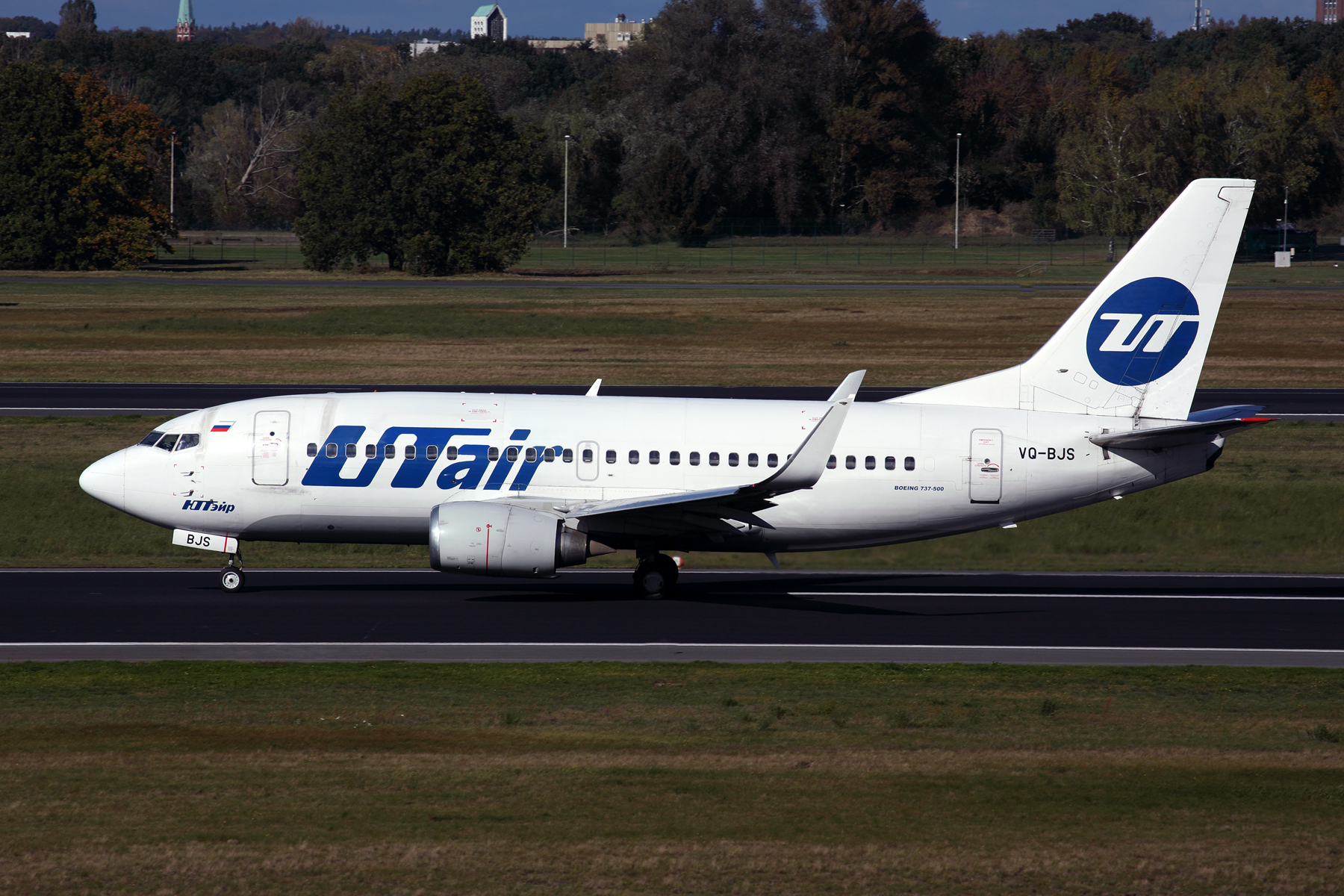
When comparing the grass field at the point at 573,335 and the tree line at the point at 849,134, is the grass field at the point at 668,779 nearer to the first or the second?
the grass field at the point at 573,335

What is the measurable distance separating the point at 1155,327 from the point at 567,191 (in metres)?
135

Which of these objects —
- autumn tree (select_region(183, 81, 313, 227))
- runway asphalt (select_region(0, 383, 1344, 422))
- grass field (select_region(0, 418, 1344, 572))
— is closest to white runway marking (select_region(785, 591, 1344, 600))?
grass field (select_region(0, 418, 1344, 572))

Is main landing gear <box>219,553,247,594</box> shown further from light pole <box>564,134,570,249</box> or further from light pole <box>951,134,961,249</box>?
light pole <box>951,134,961,249</box>

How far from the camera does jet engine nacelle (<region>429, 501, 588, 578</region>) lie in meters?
24.1

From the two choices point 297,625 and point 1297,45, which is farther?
point 1297,45

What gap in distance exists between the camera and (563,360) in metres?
63.4

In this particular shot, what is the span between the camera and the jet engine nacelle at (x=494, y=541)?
950 inches

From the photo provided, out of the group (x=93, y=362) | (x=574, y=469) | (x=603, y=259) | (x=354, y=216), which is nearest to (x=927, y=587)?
(x=574, y=469)

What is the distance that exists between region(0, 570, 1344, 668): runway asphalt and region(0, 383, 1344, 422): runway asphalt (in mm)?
20905

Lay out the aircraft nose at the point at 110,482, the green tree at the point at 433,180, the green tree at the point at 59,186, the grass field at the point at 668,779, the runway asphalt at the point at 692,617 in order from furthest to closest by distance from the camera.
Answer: the green tree at the point at 59,186, the green tree at the point at 433,180, the aircraft nose at the point at 110,482, the runway asphalt at the point at 692,617, the grass field at the point at 668,779

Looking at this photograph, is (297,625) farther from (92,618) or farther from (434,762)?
(434,762)

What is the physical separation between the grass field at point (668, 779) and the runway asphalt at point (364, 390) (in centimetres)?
3033

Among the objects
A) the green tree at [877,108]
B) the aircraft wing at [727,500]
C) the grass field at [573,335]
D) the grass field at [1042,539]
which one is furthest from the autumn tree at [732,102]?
the aircraft wing at [727,500]

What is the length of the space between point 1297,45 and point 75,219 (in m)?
160
